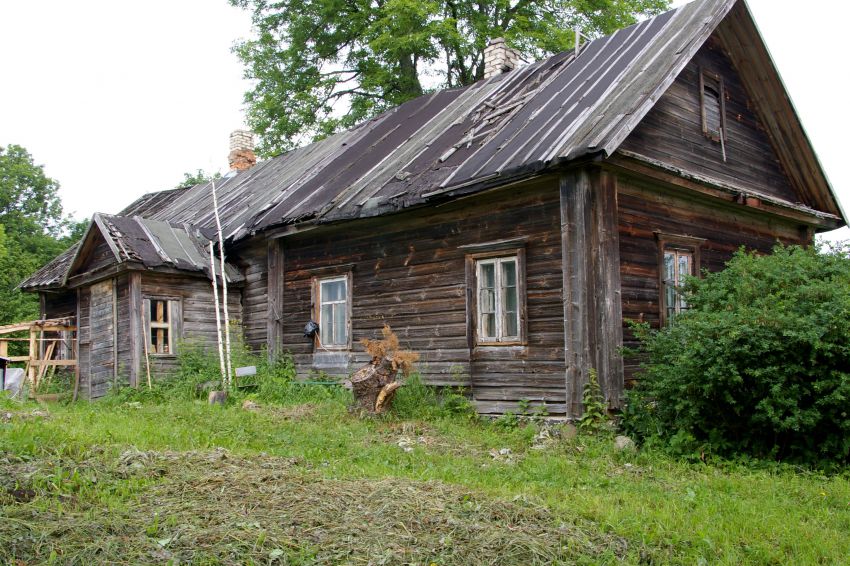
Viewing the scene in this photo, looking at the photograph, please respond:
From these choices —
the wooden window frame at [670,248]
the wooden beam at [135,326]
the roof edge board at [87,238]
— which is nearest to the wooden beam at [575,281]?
the wooden window frame at [670,248]

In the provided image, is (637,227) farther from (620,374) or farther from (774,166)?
(774,166)

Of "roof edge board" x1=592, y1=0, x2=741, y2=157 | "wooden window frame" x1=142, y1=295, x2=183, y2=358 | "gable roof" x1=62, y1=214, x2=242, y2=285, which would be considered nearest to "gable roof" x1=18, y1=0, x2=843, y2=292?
"roof edge board" x1=592, y1=0, x2=741, y2=157

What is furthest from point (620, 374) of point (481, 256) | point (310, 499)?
point (310, 499)

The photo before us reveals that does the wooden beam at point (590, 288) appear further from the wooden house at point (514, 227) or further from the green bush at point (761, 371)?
the green bush at point (761, 371)

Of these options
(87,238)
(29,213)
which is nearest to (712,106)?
(87,238)

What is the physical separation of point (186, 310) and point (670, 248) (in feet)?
28.8

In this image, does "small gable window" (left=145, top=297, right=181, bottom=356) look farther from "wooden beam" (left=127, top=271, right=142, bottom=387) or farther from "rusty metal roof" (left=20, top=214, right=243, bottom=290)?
"rusty metal roof" (left=20, top=214, right=243, bottom=290)

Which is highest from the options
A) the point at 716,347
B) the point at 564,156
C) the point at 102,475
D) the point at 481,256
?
the point at 564,156

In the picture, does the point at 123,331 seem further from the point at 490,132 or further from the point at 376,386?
the point at 490,132

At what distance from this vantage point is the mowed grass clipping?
480 cm

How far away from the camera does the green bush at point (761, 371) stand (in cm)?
801

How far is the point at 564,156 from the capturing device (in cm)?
949

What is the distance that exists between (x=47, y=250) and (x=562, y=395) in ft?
103

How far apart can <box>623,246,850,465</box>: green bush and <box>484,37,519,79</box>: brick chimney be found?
8097mm
